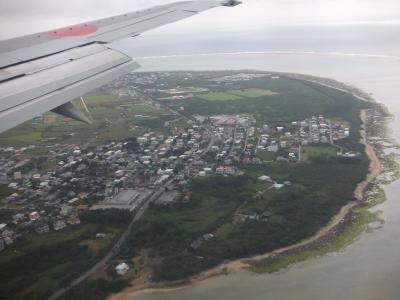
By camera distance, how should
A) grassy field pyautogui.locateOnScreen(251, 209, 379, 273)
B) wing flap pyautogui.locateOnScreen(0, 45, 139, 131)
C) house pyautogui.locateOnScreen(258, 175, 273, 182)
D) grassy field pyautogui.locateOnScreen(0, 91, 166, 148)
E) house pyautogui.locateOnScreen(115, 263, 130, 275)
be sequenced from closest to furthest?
1. wing flap pyautogui.locateOnScreen(0, 45, 139, 131)
2. house pyautogui.locateOnScreen(115, 263, 130, 275)
3. grassy field pyautogui.locateOnScreen(251, 209, 379, 273)
4. house pyautogui.locateOnScreen(258, 175, 273, 182)
5. grassy field pyautogui.locateOnScreen(0, 91, 166, 148)

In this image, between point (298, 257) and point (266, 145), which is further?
point (266, 145)

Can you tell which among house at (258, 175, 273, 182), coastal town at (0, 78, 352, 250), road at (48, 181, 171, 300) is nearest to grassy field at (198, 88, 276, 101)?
coastal town at (0, 78, 352, 250)

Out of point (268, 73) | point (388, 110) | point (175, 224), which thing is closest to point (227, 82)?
point (268, 73)

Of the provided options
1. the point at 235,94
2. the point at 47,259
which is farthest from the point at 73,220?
the point at 235,94

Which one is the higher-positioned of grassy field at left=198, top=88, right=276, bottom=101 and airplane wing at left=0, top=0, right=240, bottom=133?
airplane wing at left=0, top=0, right=240, bottom=133

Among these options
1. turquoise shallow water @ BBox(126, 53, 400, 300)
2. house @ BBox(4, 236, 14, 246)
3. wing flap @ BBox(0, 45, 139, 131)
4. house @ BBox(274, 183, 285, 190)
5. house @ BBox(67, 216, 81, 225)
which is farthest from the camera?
house @ BBox(274, 183, 285, 190)

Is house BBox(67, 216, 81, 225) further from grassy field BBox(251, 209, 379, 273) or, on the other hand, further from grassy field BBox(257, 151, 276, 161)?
grassy field BBox(257, 151, 276, 161)

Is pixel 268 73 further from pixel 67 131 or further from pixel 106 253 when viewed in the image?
pixel 106 253
